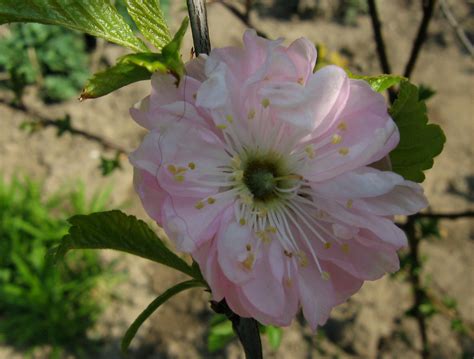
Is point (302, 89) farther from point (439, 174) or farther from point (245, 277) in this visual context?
point (439, 174)

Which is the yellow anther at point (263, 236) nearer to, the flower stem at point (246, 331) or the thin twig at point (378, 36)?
the flower stem at point (246, 331)

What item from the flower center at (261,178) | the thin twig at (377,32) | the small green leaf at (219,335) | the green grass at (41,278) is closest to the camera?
the flower center at (261,178)

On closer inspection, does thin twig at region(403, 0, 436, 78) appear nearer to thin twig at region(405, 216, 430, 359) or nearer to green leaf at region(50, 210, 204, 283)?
thin twig at region(405, 216, 430, 359)

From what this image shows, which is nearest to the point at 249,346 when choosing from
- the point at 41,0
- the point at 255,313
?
the point at 255,313

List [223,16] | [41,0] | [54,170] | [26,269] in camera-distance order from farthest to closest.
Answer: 1. [223,16]
2. [54,170]
3. [26,269]
4. [41,0]

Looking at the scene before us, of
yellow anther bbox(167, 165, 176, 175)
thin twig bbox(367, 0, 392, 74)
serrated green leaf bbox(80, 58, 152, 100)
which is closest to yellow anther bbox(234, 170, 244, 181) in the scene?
yellow anther bbox(167, 165, 176, 175)

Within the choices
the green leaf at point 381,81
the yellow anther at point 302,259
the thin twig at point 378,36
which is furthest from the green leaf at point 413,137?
the thin twig at point 378,36

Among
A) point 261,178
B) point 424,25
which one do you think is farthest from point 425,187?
point 261,178
